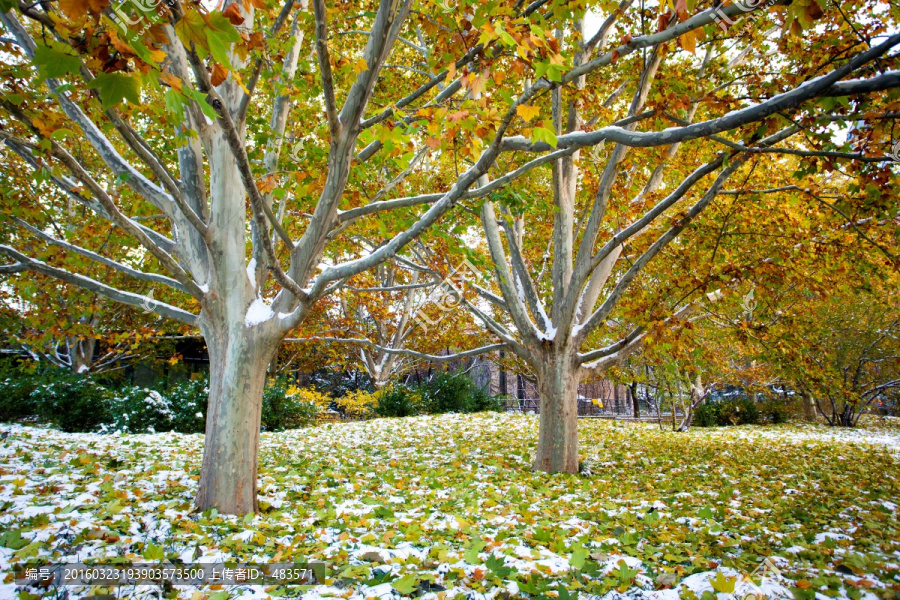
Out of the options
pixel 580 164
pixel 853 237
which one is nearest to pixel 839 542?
pixel 853 237

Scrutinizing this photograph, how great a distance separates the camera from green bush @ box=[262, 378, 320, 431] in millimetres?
10047

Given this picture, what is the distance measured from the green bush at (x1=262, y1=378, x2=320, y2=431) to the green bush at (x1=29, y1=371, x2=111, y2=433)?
3056 mm

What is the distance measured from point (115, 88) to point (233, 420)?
9.36 feet

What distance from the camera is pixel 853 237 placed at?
5266mm

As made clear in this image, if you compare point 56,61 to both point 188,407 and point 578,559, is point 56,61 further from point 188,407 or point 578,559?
point 188,407

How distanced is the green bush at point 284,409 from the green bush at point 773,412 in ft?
46.7

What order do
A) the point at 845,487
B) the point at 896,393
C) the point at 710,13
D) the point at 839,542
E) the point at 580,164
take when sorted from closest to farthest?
the point at 710,13 < the point at 839,542 < the point at 845,487 < the point at 580,164 < the point at 896,393

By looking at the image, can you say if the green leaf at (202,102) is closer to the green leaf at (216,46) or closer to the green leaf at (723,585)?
the green leaf at (216,46)

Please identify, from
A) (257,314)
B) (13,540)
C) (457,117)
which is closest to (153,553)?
(13,540)

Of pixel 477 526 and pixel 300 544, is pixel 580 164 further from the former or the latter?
pixel 300 544

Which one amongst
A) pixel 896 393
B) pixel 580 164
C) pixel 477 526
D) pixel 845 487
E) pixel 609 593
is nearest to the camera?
pixel 609 593

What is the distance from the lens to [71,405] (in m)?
9.27

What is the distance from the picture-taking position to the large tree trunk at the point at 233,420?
12.3 ft

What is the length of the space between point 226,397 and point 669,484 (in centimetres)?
466
